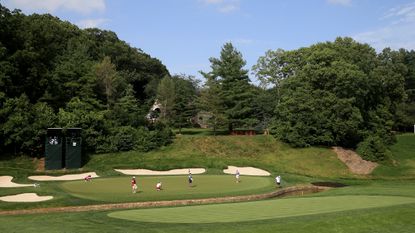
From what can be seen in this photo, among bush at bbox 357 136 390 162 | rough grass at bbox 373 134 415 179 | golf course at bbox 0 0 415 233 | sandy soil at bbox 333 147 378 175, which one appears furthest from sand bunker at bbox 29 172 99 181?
bush at bbox 357 136 390 162

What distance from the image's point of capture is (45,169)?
45594 mm

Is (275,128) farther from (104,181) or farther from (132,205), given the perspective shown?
(132,205)

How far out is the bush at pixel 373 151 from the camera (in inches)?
2053

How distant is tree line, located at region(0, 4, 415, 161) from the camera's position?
51.1m

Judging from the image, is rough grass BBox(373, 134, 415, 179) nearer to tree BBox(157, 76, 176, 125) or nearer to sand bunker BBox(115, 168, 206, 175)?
sand bunker BBox(115, 168, 206, 175)

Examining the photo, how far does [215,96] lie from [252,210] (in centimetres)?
4419

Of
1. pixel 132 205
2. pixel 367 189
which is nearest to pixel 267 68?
pixel 367 189

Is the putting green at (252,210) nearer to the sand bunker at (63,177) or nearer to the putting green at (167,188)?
the putting green at (167,188)

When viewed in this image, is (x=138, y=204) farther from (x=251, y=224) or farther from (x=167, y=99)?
(x=167, y=99)

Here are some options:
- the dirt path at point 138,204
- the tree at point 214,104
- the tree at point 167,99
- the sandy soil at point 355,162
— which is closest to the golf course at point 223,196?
the dirt path at point 138,204

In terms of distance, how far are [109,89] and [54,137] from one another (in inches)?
857

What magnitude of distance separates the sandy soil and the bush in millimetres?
762

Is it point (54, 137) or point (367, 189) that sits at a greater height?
point (54, 137)

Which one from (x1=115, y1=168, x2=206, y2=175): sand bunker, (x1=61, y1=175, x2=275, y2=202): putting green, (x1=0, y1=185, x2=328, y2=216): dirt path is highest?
(x1=115, y1=168, x2=206, y2=175): sand bunker
